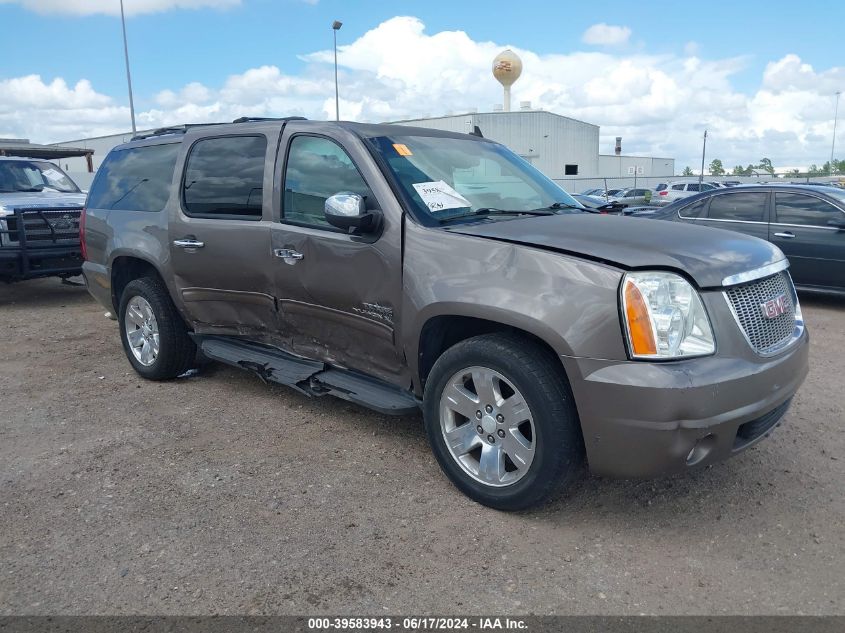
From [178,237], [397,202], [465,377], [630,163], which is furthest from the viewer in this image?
[630,163]

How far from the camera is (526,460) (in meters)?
3.11

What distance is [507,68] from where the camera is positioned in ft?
165

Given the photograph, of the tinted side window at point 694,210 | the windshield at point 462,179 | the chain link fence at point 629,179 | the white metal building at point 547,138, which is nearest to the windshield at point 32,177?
the windshield at point 462,179

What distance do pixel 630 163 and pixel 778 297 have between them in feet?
212

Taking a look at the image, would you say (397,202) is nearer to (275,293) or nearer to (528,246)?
(528,246)

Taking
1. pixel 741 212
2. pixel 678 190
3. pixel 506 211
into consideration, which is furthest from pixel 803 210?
pixel 678 190

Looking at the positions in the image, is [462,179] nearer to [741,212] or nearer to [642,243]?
[642,243]

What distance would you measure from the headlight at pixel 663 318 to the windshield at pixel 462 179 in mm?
1161

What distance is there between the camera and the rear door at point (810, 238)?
7816mm

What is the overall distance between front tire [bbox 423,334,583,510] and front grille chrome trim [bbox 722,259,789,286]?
82cm

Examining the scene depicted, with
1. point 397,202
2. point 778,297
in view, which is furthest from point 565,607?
point 397,202

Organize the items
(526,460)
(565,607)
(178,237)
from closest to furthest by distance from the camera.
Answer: (565,607), (526,460), (178,237)

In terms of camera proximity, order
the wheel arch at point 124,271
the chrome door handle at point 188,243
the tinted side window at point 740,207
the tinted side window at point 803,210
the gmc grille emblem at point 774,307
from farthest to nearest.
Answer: the tinted side window at point 740,207 → the tinted side window at point 803,210 → the wheel arch at point 124,271 → the chrome door handle at point 188,243 → the gmc grille emblem at point 774,307

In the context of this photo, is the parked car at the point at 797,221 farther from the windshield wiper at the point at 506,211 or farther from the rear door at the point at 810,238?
the windshield wiper at the point at 506,211
